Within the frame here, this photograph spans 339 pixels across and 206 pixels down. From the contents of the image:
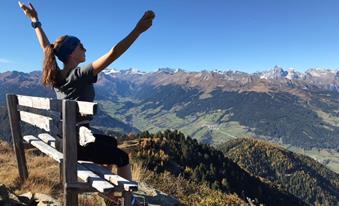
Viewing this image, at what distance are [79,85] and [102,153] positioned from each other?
53.6 inches

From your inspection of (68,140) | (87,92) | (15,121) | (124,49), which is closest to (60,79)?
(87,92)

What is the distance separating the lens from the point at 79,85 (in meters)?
7.67

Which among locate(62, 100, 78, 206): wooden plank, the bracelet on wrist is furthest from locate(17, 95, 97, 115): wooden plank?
the bracelet on wrist

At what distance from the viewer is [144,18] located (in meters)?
6.60

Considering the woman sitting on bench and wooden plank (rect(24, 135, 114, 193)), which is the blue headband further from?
wooden plank (rect(24, 135, 114, 193))

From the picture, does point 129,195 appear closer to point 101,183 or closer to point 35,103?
point 101,183

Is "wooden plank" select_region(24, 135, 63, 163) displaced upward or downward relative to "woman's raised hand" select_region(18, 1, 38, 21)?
downward

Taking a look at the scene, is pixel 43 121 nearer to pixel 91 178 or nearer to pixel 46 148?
pixel 46 148

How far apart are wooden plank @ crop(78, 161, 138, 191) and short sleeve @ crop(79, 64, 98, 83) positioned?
1.65 metres

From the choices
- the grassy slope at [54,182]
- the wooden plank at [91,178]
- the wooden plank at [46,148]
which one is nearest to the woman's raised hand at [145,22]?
the wooden plank at [91,178]

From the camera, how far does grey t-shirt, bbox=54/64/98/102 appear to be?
24.4ft

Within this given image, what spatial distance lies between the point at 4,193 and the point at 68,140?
3.08 m

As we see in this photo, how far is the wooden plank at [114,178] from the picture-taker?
6.65m

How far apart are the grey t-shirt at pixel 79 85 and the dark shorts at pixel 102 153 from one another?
2.56 feet
